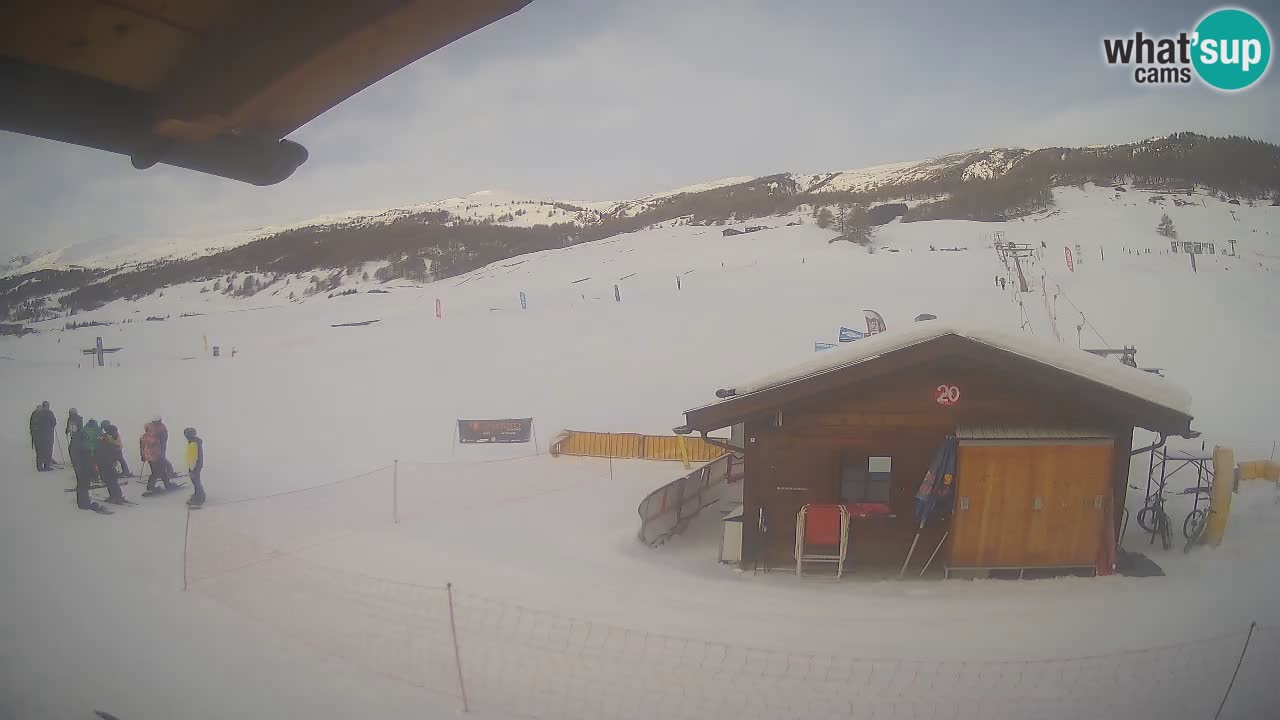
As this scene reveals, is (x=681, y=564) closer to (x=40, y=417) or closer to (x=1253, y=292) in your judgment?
(x=40, y=417)

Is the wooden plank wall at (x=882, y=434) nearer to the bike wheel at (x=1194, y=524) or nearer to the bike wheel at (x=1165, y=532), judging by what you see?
the bike wheel at (x=1165, y=532)

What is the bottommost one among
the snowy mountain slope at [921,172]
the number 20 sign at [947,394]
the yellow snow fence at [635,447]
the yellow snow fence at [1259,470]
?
the yellow snow fence at [635,447]

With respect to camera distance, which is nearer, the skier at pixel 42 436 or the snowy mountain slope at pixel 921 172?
the skier at pixel 42 436

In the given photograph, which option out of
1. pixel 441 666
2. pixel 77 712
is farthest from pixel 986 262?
pixel 77 712

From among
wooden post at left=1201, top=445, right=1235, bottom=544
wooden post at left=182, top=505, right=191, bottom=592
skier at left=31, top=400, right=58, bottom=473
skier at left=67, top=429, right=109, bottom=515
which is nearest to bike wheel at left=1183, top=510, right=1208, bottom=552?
wooden post at left=1201, top=445, right=1235, bottom=544

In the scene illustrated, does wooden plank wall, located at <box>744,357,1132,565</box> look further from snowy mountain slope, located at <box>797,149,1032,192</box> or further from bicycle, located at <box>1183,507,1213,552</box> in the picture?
snowy mountain slope, located at <box>797,149,1032,192</box>

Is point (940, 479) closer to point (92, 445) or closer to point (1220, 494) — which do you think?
point (1220, 494)

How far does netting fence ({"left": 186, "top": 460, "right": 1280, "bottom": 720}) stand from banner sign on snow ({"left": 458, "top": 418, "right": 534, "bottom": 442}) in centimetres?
794

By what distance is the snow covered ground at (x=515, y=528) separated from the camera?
539 centimetres

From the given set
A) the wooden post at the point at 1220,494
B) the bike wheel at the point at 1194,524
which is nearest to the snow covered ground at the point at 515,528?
the wooden post at the point at 1220,494

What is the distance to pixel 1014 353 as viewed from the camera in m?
8.09

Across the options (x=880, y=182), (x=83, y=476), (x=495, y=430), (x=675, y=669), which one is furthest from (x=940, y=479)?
(x=880, y=182)

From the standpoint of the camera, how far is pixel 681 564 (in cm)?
913

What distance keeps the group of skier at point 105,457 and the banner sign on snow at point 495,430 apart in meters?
5.39
